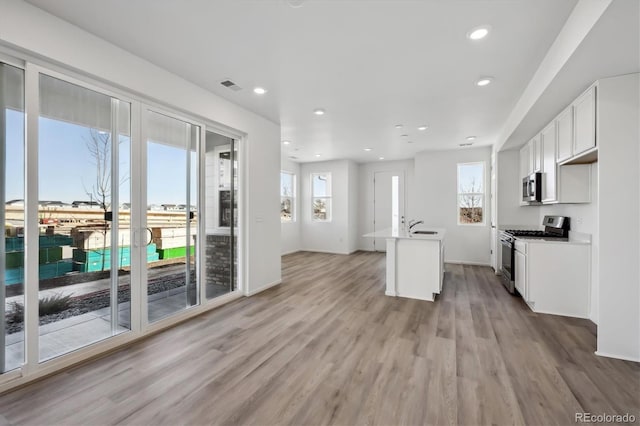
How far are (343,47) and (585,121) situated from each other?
252cm

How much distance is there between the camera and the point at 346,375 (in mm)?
2217

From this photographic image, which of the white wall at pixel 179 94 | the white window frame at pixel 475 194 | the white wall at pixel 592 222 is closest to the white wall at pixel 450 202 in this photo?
the white window frame at pixel 475 194

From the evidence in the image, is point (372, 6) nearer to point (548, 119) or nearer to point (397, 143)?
point (548, 119)

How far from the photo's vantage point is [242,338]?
9.41ft

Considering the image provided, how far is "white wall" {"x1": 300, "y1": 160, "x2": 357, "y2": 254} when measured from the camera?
27.0 ft

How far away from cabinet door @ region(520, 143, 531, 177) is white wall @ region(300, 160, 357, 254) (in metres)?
4.15

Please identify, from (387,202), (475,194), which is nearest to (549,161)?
(475,194)

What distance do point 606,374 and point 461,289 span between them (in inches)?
95.4

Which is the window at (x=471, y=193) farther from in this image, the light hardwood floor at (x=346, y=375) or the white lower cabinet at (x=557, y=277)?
the light hardwood floor at (x=346, y=375)

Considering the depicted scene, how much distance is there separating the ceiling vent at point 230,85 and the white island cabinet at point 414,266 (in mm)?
2639

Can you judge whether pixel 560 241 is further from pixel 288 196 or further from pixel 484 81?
pixel 288 196

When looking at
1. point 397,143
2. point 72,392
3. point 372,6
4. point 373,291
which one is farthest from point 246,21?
point 397,143

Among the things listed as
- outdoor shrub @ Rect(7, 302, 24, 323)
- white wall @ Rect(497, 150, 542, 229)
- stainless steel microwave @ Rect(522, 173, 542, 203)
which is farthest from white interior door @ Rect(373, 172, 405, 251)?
outdoor shrub @ Rect(7, 302, 24, 323)

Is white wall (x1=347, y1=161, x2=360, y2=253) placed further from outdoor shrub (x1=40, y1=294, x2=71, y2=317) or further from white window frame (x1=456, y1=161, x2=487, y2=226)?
outdoor shrub (x1=40, y1=294, x2=71, y2=317)
